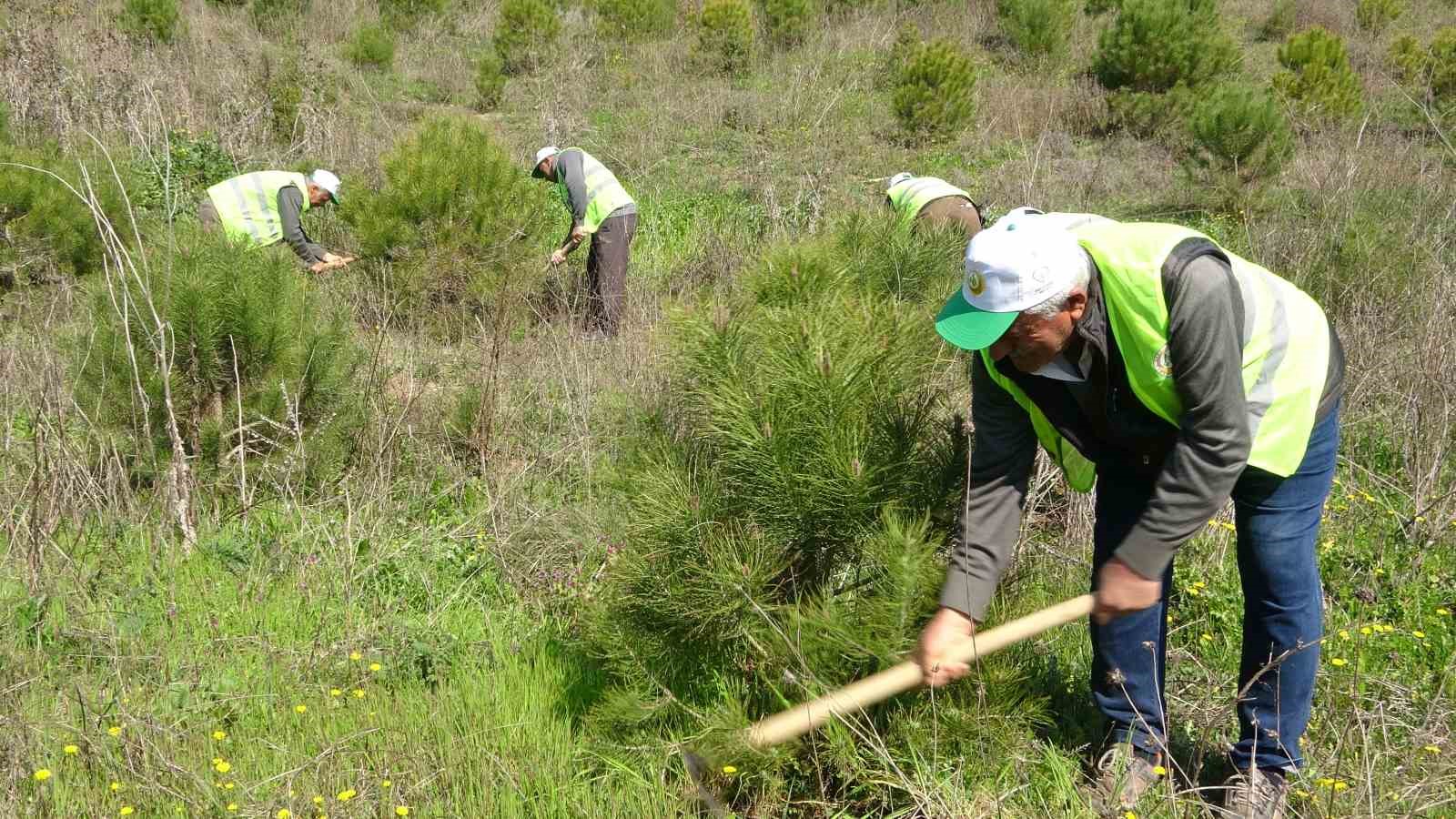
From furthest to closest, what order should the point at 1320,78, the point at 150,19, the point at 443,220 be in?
the point at 150,19 → the point at 1320,78 → the point at 443,220

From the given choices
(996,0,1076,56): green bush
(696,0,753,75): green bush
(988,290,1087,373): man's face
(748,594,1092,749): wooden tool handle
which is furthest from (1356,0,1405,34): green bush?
(748,594,1092,749): wooden tool handle

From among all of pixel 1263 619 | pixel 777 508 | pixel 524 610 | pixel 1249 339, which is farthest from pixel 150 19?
pixel 1263 619

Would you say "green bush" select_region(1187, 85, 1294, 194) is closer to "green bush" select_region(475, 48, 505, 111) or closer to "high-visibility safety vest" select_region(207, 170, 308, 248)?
"high-visibility safety vest" select_region(207, 170, 308, 248)

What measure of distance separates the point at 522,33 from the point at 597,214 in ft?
31.1

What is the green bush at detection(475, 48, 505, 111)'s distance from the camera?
14.6 m

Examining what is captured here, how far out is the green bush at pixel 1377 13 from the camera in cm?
1852

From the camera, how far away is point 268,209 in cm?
763

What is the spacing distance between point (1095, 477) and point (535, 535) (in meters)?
2.15

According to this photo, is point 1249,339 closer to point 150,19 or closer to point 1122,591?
point 1122,591

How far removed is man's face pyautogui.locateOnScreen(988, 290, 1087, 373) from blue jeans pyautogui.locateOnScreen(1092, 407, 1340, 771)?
52 centimetres

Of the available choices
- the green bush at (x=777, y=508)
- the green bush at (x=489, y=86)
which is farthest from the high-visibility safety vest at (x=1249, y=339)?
the green bush at (x=489, y=86)

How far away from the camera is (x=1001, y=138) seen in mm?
13258

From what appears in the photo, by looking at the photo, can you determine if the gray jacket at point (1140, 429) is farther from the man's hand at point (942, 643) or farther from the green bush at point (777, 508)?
the green bush at point (777, 508)

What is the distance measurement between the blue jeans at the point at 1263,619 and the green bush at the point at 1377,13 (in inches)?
771
